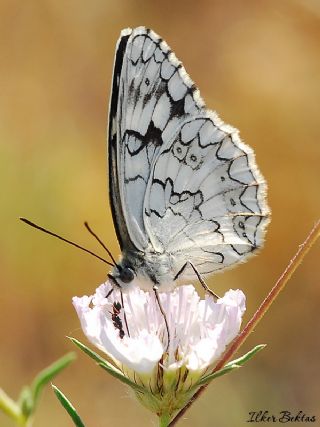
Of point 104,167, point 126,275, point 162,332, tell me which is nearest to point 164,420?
point 162,332

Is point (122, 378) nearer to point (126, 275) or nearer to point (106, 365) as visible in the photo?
point (106, 365)

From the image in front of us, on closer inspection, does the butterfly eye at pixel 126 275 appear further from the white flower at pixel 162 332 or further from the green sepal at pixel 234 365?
the green sepal at pixel 234 365

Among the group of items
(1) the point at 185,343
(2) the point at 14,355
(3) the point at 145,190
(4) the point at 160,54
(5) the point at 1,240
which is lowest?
(2) the point at 14,355

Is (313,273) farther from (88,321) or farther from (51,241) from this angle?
(88,321)

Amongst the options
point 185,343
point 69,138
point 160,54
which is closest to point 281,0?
point 69,138

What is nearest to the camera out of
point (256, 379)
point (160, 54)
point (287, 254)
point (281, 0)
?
point (160, 54)

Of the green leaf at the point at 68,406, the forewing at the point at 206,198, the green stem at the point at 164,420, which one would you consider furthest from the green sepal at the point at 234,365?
the forewing at the point at 206,198
